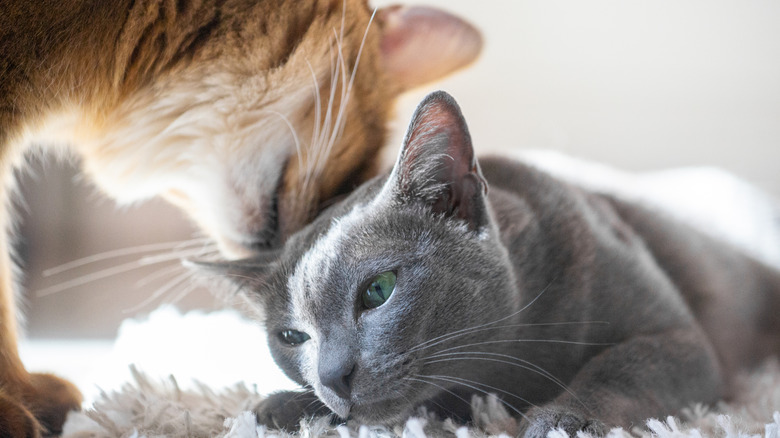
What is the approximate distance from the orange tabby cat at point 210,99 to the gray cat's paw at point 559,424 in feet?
1.80

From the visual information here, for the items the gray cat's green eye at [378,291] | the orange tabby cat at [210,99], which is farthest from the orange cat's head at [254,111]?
the gray cat's green eye at [378,291]

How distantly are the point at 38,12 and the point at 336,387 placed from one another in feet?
2.00

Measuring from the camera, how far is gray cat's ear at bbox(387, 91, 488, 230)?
30.8 inches

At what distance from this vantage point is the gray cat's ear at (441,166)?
30.8 inches

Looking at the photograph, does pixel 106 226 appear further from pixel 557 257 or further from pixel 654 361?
pixel 654 361

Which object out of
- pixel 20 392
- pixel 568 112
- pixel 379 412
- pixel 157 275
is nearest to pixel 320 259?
pixel 379 412

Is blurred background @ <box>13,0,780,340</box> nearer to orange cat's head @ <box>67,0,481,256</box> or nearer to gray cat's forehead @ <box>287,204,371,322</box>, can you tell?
orange cat's head @ <box>67,0,481,256</box>

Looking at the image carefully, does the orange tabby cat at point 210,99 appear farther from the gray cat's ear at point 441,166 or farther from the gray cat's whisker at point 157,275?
the gray cat's ear at point 441,166

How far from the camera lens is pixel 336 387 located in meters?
0.72

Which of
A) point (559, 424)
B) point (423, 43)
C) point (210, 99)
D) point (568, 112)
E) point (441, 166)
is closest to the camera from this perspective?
point (559, 424)

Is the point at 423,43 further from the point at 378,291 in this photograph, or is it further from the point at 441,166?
the point at 378,291

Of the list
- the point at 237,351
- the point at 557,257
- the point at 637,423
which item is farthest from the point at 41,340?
the point at 637,423

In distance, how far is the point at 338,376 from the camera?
0.71m

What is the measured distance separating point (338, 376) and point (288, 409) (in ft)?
0.54
